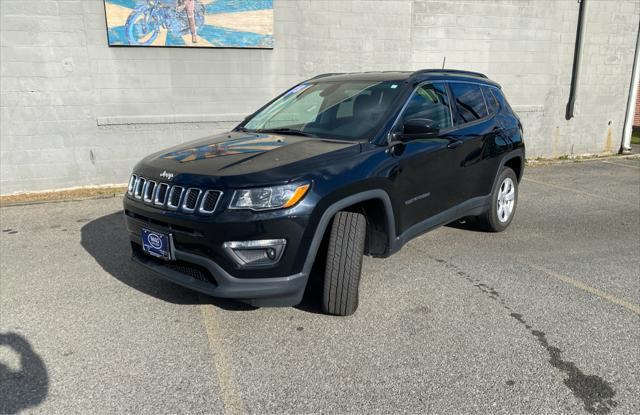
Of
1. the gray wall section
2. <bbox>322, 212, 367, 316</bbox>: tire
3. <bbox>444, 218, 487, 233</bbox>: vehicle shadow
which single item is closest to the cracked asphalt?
<bbox>322, 212, 367, 316</bbox>: tire

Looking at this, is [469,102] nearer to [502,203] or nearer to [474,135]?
[474,135]

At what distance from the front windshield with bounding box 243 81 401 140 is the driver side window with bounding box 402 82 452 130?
18 cm

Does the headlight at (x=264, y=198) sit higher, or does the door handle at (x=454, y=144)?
the door handle at (x=454, y=144)

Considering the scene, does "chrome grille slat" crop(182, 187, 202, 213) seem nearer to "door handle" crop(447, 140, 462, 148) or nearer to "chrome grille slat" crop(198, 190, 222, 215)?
"chrome grille slat" crop(198, 190, 222, 215)

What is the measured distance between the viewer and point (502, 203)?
5719mm

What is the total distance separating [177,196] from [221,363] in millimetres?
1088

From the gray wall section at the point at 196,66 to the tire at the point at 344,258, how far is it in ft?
19.0

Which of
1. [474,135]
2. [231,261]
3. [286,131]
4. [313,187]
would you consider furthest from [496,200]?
[231,261]

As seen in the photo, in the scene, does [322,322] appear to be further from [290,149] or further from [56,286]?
[56,286]

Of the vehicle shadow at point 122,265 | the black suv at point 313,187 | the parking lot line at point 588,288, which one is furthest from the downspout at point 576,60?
the vehicle shadow at point 122,265

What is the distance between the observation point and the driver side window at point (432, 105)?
4.17m

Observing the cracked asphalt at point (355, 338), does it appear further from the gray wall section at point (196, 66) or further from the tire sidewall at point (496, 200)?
the gray wall section at point (196, 66)

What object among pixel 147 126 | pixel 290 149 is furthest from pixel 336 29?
pixel 290 149

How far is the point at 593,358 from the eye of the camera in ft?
10.2
